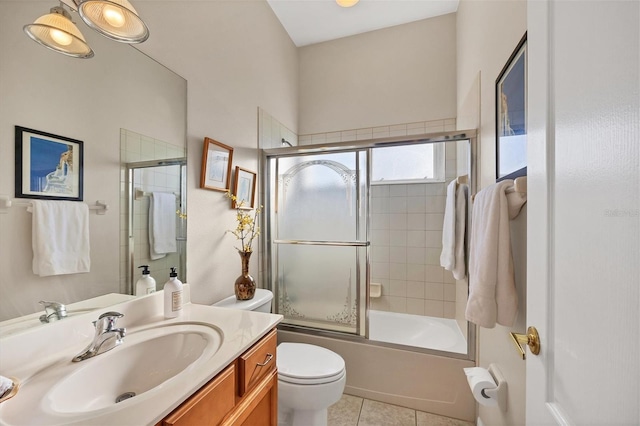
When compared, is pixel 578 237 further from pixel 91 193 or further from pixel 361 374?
pixel 361 374

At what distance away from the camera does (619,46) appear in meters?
0.40

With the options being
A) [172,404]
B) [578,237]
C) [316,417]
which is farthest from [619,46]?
[316,417]

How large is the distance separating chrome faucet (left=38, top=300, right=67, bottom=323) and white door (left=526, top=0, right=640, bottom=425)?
4.46ft

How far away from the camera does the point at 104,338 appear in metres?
0.83

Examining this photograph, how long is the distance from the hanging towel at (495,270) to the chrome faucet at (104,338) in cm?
124

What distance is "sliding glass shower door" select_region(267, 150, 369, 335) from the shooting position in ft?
6.32

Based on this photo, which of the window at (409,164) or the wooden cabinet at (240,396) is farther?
the window at (409,164)

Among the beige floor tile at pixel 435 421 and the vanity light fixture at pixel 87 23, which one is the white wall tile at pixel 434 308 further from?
the vanity light fixture at pixel 87 23

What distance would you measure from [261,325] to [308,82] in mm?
2503

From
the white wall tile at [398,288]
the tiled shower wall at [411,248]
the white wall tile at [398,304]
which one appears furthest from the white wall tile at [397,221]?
the white wall tile at [398,304]

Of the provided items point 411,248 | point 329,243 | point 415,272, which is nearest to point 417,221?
point 411,248

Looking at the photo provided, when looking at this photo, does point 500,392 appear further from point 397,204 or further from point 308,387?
point 397,204

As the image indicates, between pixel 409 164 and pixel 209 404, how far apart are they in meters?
2.38

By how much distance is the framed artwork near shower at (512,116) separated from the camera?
36.9 inches
